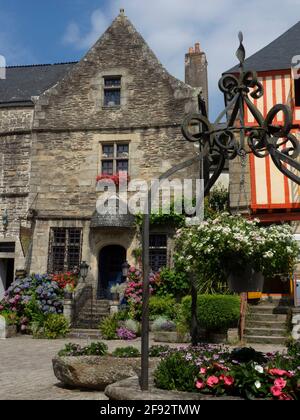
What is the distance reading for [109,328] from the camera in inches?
426

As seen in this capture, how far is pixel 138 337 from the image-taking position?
1088 centimetres

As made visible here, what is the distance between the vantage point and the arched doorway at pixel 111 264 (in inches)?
551

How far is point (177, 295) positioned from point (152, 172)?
12.8 feet

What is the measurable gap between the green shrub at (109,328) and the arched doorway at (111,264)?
2.83m

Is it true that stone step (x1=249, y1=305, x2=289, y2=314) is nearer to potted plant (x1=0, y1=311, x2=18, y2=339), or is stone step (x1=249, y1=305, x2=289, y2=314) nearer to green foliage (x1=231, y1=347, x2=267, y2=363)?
potted plant (x1=0, y1=311, x2=18, y2=339)

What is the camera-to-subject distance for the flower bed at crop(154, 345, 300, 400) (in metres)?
3.44

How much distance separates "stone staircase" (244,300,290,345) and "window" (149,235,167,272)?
10.7ft

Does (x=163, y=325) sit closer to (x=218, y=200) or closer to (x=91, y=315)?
(x=91, y=315)

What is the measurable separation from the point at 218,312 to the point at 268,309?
1.96 metres

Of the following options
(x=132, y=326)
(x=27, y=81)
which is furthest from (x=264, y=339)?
(x=27, y=81)

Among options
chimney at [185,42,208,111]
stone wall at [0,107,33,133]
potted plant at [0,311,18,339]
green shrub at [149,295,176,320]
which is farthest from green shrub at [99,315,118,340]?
chimney at [185,42,208,111]

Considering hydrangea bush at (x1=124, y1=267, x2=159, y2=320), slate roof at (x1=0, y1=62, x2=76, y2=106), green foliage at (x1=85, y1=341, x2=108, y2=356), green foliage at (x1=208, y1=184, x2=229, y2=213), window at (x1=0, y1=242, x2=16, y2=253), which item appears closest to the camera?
green foliage at (x1=85, y1=341, x2=108, y2=356)

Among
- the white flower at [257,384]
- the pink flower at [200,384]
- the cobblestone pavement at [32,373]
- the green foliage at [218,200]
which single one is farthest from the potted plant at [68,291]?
the white flower at [257,384]

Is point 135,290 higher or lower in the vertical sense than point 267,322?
higher
